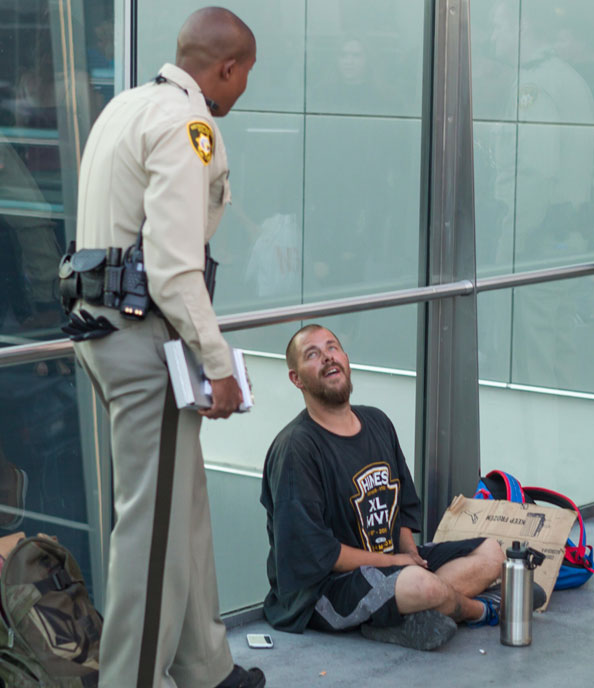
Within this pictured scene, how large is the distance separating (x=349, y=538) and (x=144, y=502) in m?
1.23

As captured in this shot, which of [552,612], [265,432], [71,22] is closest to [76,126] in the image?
[71,22]

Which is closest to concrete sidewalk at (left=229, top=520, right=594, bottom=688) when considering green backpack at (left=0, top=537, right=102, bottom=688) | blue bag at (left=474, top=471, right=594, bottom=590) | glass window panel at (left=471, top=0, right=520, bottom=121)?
blue bag at (left=474, top=471, right=594, bottom=590)

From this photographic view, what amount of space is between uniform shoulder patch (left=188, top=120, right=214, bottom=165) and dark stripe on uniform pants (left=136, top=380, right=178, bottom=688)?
1.74 feet

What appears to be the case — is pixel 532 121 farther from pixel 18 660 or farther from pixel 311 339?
pixel 18 660

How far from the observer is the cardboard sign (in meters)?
4.22

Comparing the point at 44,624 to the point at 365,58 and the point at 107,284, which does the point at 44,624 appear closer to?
the point at 107,284

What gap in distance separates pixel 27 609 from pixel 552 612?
2001 mm

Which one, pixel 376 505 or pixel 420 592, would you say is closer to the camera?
pixel 420 592

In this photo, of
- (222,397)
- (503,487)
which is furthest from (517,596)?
(222,397)

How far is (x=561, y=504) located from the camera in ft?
15.2

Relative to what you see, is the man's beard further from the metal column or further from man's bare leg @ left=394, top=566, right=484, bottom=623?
the metal column

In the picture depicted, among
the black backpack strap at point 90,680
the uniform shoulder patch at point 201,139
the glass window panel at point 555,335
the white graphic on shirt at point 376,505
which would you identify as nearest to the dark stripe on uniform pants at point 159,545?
the black backpack strap at point 90,680

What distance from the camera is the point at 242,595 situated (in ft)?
13.5

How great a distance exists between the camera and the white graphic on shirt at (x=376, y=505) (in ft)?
12.7
